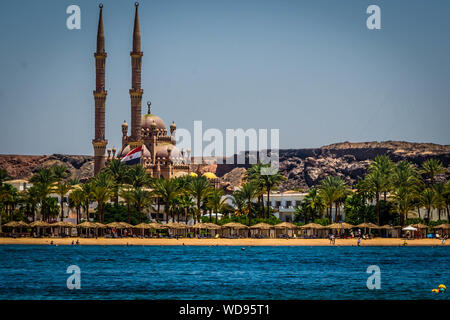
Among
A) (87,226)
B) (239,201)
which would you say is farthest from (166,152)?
(87,226)

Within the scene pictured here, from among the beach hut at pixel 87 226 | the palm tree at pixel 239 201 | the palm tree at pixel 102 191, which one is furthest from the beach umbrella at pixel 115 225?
the palm tree at pixel 239 201

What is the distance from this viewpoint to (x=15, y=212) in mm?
94250

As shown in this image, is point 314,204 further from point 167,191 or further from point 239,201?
point 167,191

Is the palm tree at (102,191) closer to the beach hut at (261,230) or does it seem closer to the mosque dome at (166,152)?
the beach hut at (261,230)

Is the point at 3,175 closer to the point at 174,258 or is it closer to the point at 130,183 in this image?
the point at 130,183

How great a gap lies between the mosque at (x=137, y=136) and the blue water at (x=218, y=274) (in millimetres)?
58925

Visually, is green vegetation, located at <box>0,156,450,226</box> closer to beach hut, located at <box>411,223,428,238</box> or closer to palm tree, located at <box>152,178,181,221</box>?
palm tree, located at <box>152,178,181,221</box>

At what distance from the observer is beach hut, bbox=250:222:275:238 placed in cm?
8794

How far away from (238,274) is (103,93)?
87181 mm

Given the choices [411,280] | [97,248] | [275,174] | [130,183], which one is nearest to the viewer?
[411,280]

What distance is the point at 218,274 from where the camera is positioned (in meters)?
49.3
